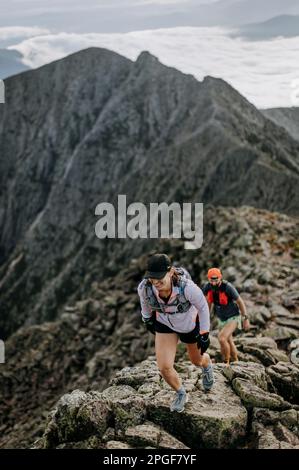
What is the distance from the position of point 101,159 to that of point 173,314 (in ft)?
412

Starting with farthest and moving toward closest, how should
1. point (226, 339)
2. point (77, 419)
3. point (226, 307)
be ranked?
point (226, 307)
point (226, 339)
point (77, 419)

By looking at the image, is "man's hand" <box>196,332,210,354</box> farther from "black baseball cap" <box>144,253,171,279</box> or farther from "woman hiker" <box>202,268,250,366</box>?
"woman hiker" <box>202,268,250,366</box>

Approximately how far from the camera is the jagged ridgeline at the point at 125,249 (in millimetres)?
11805

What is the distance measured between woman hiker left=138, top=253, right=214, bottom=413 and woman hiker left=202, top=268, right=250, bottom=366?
3482 millimetres

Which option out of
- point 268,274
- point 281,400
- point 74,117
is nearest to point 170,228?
point 268,274

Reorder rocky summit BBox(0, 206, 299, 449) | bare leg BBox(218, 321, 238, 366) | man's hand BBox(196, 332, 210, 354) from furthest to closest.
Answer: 1. bare leg BBox(218, 321, 238, 366)
2. rocky summit BBox(0, 206, 299, 449)
3. man's hand BBox(196, 332, 210, 354)

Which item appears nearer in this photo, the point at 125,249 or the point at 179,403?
the point at 179,403

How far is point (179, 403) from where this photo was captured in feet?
36.8

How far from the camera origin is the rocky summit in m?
11.2

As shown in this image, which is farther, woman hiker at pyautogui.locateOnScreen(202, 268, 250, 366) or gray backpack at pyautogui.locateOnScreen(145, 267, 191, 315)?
woman hiker at pyautogui.locateOnScreen(202, 268, 250, 366)

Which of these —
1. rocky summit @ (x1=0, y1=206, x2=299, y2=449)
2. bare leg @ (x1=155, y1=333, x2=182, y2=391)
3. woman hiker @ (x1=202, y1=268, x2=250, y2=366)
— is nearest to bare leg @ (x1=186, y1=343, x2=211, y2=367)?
bare leg @ (x1=155, y1=333, x2=182, y2=391)

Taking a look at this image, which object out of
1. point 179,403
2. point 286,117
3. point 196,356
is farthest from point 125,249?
point 286,117

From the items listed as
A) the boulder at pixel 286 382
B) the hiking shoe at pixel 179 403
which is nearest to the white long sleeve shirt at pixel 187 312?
the hiking shoe at pixel 179 403

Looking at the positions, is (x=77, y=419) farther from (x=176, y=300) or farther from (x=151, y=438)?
(x=176, y=300)
